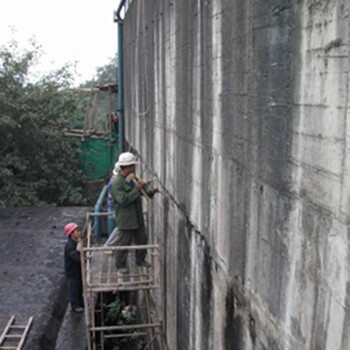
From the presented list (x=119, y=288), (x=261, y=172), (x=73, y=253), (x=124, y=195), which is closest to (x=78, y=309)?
(x=73, y=253)

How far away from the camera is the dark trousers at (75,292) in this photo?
25.7 feet

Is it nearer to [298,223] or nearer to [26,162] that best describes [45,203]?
[26,162]

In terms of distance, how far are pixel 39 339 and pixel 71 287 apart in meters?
1.22

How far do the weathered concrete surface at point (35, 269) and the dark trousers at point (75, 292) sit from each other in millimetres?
230

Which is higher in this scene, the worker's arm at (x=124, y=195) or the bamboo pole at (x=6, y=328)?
the worker's arm at (x=124, y=195)

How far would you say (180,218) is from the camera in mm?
5188

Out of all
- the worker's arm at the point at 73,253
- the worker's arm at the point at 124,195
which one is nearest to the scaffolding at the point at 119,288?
the worker's arm at the point at 73,253

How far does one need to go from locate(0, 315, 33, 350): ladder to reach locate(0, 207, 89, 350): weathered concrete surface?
0.09 metres

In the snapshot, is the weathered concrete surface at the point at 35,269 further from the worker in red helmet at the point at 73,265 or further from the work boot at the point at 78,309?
the worker in red helmet at the point at 73,265

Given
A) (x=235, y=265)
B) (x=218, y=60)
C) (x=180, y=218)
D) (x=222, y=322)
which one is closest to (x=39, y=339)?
(x=180, y=218)

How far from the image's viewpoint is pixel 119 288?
5.95m

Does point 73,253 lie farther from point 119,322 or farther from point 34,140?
point 34,140

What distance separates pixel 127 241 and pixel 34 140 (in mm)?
11243

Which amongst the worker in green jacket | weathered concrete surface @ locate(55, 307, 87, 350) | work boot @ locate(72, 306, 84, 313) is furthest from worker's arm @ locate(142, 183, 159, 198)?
work boot @ locate(72, 306, 84, 313)
